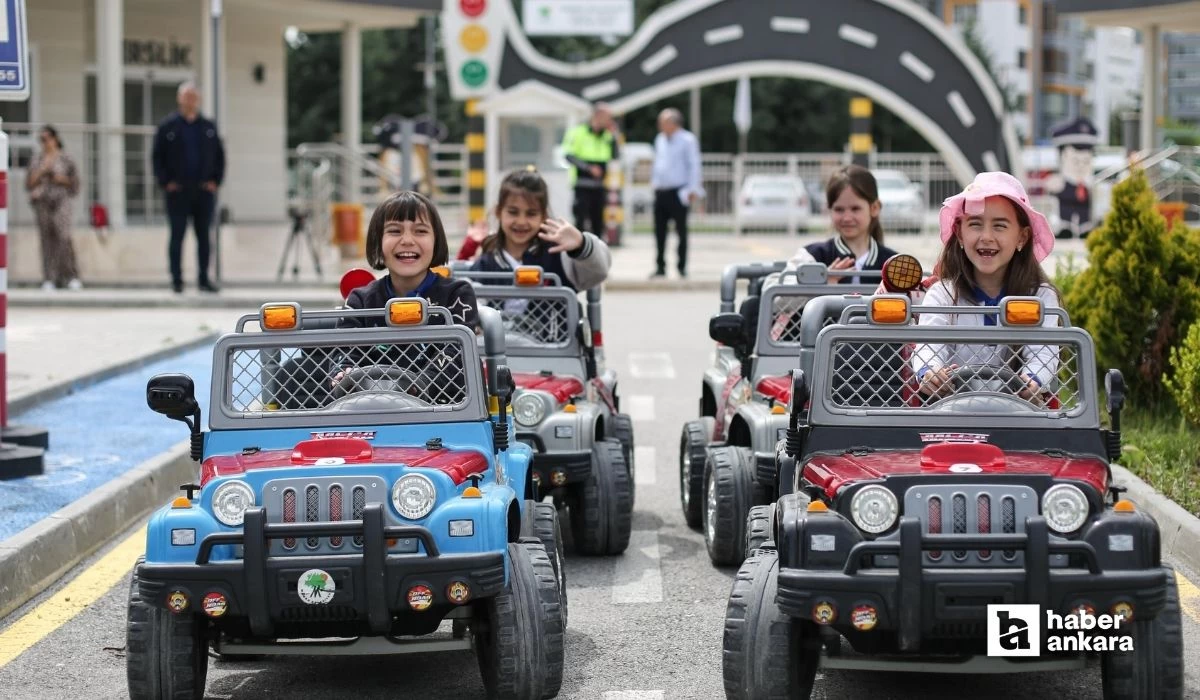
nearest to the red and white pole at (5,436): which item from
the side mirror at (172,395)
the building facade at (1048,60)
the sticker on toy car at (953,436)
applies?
the side mirror at (172,395)

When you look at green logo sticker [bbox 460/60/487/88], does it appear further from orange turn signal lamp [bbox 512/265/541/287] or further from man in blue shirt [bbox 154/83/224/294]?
orange turn signal lamp [bbox 512/265/541/287]

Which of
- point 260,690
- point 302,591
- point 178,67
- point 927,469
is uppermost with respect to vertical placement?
point 178,67

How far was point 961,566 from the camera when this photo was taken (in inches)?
195

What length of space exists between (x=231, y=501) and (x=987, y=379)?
8.16 feet

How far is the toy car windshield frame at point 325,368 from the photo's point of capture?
19.9 ft

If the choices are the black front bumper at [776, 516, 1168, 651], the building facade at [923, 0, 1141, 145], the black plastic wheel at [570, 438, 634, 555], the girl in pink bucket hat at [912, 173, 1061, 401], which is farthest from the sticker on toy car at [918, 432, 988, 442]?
the building facade at [923, 0, 1141, 145]

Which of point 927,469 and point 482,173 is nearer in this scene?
point 927,469

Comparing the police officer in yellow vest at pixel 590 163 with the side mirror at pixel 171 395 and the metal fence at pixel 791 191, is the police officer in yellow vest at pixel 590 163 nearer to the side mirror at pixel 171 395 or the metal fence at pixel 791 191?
the metal fence at pixel 791 191

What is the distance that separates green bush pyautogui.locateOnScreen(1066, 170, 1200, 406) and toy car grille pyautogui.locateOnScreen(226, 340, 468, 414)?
5318 millimetres

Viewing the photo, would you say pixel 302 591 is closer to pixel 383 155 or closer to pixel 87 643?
pixel 87 643

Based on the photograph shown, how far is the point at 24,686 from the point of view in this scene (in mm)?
6016

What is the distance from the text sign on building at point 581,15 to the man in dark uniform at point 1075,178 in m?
9.96

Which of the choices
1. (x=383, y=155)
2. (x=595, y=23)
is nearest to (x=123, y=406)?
(x=383, y=155)

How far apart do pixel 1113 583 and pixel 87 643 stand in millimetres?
3826
